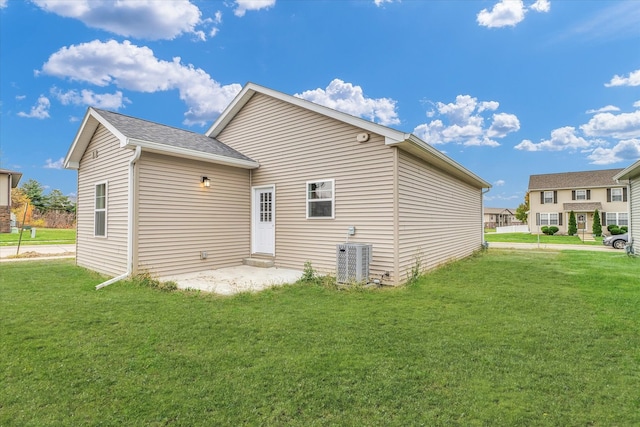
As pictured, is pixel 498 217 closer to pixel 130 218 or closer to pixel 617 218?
pixel 617 218

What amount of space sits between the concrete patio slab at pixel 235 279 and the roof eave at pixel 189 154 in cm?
270

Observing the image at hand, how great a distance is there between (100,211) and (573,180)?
35928mm

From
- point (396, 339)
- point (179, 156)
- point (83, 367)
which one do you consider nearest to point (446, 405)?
point (396, 339)

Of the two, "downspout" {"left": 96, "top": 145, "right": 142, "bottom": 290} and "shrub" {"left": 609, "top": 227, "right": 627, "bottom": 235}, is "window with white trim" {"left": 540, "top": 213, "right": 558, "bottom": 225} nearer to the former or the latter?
"shrub" {"left": 609, "top": 227, "right": 627, "bottom": 235}

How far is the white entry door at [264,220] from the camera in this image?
853 cm

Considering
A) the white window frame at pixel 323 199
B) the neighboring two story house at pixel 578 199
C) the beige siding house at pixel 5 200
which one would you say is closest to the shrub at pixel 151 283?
the white window frame at pixel 323 199

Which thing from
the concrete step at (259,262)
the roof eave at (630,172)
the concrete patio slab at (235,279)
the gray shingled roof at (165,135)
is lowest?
the concrete patio slab at (235,279)

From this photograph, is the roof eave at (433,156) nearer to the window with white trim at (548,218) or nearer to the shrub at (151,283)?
the shrub at (151,283)

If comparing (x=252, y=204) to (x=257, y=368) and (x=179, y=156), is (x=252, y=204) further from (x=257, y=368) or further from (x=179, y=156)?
(x=257, y=368)

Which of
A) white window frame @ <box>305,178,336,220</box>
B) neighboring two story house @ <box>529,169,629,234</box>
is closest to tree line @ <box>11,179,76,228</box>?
white window frame @ <box>305,178,336,220</box>

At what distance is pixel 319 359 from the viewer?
3027 millimetres

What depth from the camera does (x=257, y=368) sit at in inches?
112

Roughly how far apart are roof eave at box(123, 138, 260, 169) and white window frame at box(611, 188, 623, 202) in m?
32.7

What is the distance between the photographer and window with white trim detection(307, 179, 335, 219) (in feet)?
24.2
